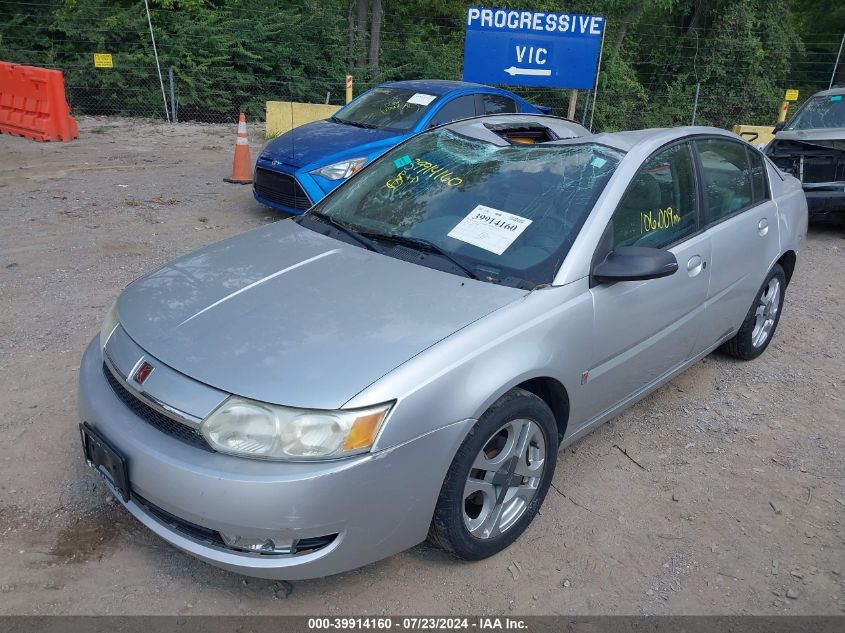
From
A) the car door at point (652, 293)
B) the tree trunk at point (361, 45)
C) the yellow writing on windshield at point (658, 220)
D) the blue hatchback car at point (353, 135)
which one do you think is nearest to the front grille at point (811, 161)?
the blue hatchback car at point (353, 135)

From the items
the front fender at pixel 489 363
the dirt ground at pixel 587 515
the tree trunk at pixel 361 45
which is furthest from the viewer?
the tree trunk at pixel 361 45

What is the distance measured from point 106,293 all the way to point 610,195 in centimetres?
401

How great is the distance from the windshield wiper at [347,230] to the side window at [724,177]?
196 cm

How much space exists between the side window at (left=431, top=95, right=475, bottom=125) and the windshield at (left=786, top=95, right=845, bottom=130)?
4221mm

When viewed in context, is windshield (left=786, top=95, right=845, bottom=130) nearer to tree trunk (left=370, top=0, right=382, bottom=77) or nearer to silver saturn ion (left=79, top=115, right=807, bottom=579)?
silver saturn ion (left=79, top=115, right=807, bottom=579)

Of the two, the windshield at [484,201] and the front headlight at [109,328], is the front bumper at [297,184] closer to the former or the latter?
the windshield at [484,201]

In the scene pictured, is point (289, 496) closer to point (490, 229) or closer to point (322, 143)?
point (490, 229)

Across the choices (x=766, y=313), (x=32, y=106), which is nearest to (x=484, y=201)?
(x=766, y=313)

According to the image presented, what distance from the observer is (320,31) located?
711 inches

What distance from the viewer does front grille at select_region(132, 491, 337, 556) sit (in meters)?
2.46

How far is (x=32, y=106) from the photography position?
11961 millimetres

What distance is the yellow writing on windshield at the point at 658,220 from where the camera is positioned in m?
3.54

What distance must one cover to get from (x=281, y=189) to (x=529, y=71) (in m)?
7.61

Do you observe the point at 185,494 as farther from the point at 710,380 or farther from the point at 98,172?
the point at 98,172
